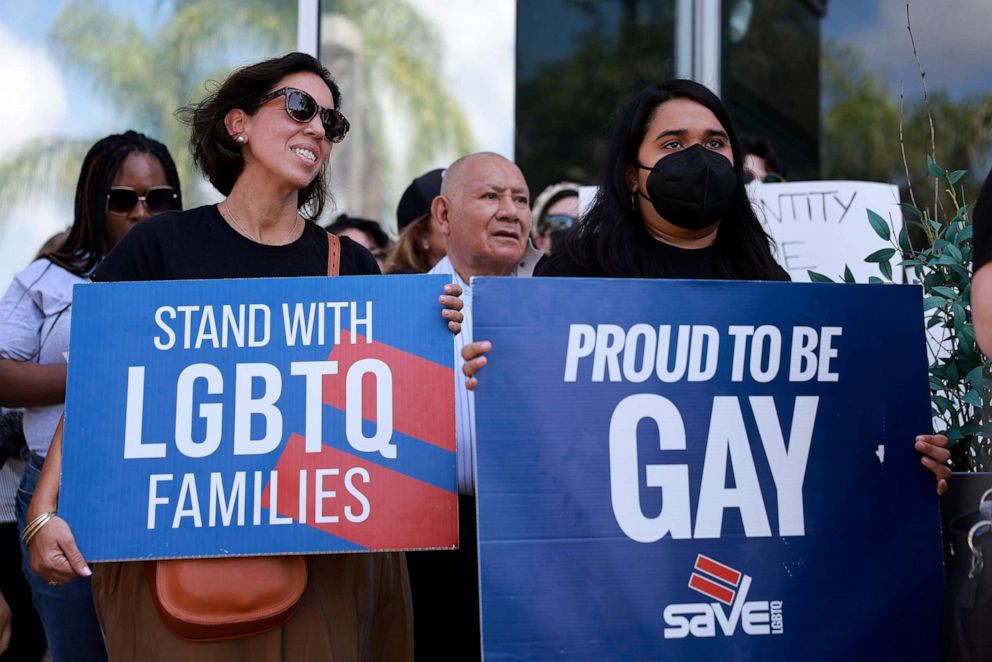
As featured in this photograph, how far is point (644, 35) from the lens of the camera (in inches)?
259

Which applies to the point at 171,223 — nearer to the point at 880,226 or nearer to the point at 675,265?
the point at 675,265

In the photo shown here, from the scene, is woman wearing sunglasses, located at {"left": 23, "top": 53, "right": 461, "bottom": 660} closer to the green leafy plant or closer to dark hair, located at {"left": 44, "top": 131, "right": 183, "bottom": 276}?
dark hair, located at {"left": 44, "top": 131, "right": 183, "bottom": 276}

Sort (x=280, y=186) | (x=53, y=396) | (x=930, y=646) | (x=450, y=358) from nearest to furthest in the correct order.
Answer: (x=930, y=646), (x=450, y=358), (x=280, y=186), (x=53, y=396)

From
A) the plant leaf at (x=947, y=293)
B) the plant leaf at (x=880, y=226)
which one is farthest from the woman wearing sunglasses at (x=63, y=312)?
the plant leaf at (x=947, y=293)

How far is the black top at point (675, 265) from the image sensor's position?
109 inches

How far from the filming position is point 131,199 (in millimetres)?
3416

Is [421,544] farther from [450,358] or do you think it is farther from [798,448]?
[798,448]

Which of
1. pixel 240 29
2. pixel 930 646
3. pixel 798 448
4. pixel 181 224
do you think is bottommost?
pixel 930 646

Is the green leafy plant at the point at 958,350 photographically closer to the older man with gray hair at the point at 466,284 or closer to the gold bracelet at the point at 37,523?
the older man with gray hair at the point at 466,284

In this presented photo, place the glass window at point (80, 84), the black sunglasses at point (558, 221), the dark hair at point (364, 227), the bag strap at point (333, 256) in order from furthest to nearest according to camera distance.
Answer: the glass window at point (80, 84)
the dark hair at point (364, 227)
the black sunglasses at point (558, 221)
the bag strap at point (333, 256)

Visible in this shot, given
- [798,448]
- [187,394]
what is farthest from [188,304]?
[798,448]

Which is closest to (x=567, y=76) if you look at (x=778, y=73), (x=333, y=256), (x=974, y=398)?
(x=778, y=73)

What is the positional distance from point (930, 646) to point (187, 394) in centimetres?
161

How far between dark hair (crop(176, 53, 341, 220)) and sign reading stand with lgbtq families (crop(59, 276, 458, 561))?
0.45 meters
